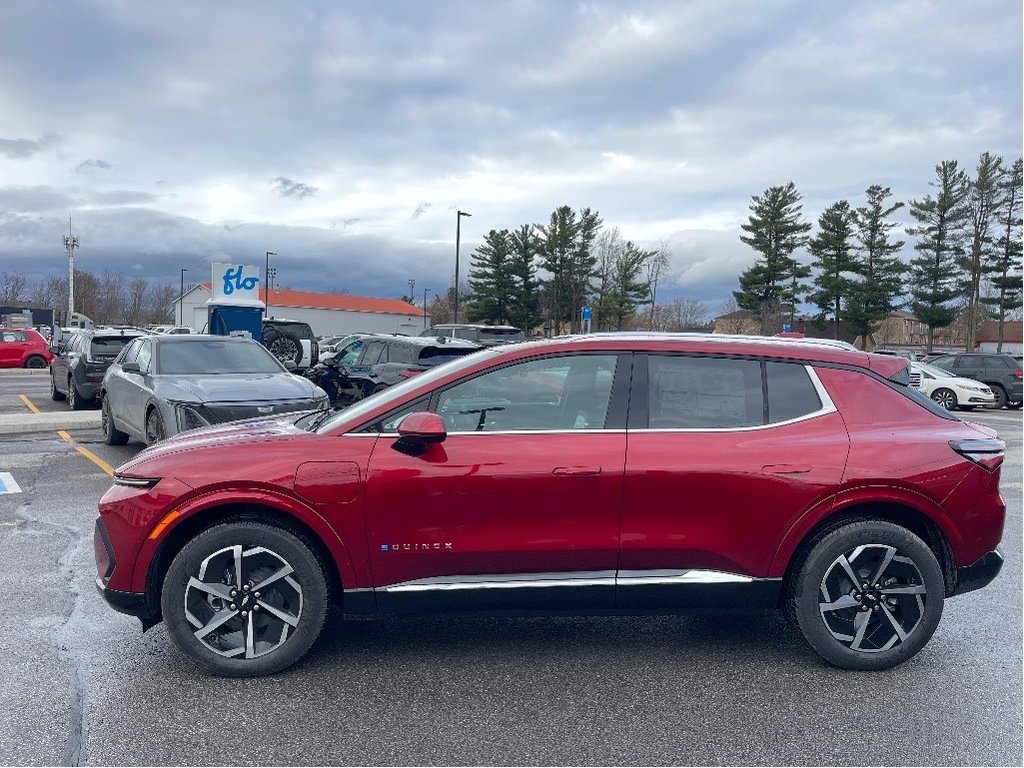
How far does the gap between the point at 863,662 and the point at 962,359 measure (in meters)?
22.7

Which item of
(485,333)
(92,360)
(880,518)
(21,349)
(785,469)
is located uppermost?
(485,333)

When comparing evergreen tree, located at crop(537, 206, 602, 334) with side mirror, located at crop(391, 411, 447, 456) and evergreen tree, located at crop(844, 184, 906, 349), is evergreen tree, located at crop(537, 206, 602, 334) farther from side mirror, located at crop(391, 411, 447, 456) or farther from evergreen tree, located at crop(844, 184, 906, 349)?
side mirror, located at crop(391, 411, 447, 456)

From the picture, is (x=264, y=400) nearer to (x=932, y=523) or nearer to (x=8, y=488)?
(x=8, y=488)

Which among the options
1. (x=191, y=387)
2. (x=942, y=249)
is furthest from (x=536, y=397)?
(x=942, y=249)

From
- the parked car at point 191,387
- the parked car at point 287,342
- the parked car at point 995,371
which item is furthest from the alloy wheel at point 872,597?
the parked car at point 995,371

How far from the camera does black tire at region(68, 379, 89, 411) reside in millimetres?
15055

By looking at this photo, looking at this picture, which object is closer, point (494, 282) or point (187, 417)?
point (187, 417)

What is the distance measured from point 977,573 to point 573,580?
2.06m

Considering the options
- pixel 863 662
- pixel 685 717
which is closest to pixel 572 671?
pixel 685 717

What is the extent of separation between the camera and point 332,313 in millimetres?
94125

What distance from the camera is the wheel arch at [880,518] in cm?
391

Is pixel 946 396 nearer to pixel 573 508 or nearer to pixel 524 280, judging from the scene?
pixel 573 508

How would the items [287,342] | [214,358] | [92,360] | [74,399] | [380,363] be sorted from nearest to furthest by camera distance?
[214,358] < [380,363] < [92,360] < [74,399] < [287,342]

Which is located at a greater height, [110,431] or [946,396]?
[946,396]
